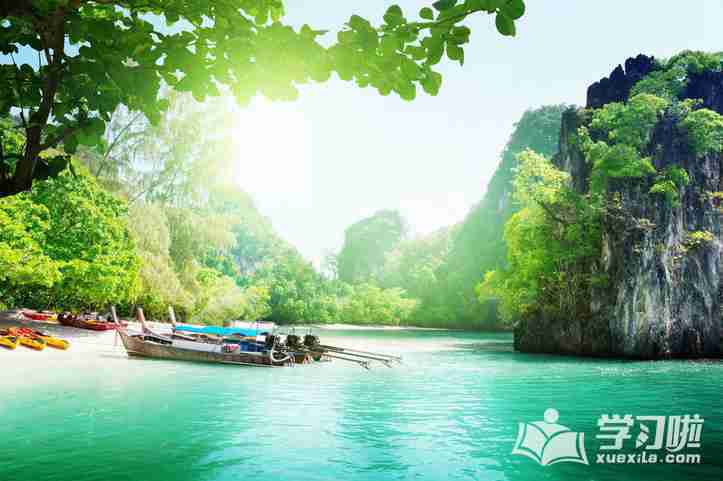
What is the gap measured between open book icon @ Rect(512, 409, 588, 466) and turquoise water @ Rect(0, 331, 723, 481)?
0.26 m

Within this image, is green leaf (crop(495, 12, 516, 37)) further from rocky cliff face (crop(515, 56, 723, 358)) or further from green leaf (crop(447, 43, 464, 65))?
rocky cliff face (crop(515, 56, 723, 358))

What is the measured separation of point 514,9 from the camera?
2.34m

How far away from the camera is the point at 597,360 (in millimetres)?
28953

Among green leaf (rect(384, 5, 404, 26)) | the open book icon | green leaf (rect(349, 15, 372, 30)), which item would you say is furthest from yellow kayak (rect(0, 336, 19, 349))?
green leaf (rect(384, 5, 404, 26))

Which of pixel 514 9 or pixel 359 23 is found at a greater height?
pixel 359 23

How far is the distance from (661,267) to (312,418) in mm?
24485

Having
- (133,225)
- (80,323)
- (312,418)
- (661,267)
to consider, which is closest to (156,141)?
(133,225)

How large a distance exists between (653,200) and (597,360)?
9583 millimetres

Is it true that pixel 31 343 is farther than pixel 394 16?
Yes

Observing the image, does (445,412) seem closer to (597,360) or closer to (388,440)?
(388,440)

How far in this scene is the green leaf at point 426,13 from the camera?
8.55ft

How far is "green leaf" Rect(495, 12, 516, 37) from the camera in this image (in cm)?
238

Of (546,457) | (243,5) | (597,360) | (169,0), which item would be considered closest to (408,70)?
(243,5)

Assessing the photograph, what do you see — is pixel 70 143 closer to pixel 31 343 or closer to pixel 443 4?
pixel 443 4
